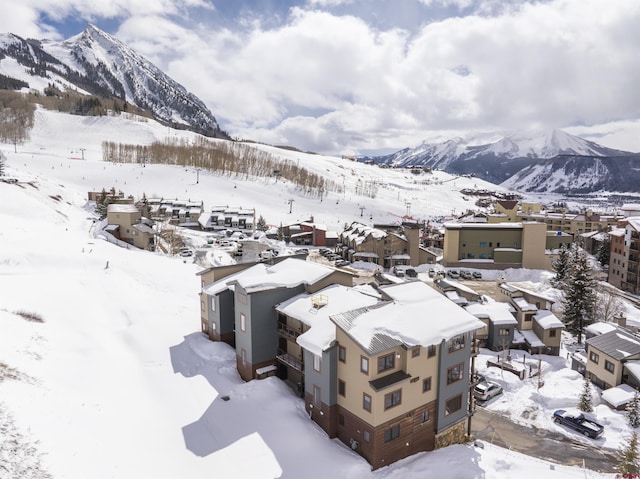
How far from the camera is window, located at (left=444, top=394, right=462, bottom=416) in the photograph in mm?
20472

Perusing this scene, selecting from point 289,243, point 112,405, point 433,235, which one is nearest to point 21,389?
point 112,405

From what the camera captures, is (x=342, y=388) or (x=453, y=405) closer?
(x=342, y=388)

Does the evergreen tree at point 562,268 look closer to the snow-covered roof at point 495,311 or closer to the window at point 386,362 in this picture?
the snow-covered roof at point 495,311

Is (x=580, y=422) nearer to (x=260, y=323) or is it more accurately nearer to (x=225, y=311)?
(x=260, y=323)

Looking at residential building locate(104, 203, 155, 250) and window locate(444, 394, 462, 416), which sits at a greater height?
residential building locate(104, 203, 155, 250)

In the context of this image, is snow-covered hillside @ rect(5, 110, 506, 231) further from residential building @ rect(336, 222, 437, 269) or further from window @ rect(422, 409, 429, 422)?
window @ rect(422, 409, 429, 422)

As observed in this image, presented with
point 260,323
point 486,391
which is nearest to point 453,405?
point 486,391

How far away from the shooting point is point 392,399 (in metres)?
17.9

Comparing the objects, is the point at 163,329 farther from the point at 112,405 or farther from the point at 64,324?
the point at 112,405

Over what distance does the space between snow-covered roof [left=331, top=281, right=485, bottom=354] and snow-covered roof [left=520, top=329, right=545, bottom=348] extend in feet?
68.1

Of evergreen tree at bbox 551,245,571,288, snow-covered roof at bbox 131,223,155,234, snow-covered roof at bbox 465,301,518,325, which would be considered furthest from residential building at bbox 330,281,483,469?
snow-covered roof at bbox 131,223,155,234

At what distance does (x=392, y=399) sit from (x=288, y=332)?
708 centimetres

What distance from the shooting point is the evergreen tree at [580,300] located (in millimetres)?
39906

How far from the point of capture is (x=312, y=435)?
61.8 feet
